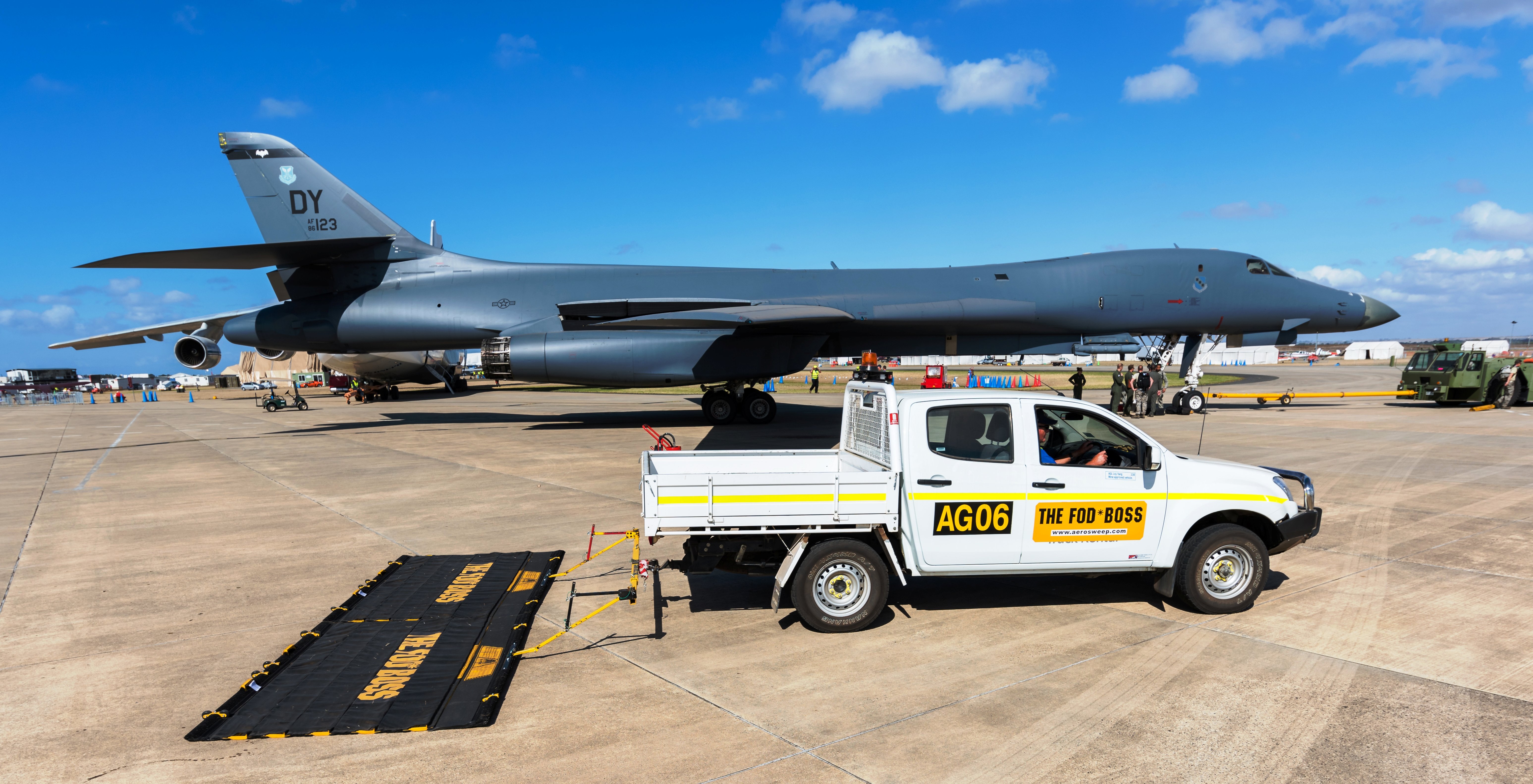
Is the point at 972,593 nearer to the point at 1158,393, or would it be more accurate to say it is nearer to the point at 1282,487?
the point at 1282,487

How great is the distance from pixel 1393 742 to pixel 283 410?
39.0 metres

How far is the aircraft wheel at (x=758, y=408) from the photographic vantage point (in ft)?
68.7

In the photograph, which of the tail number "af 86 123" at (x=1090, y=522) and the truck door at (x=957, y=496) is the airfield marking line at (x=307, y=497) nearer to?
the truck door at (x=957, y=496)

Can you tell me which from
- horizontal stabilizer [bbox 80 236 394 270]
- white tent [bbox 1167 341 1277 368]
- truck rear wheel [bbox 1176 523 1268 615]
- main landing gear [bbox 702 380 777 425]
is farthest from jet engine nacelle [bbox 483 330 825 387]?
white tent [bbox 1167 341 1277 368]

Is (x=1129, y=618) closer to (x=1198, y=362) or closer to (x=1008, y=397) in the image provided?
(x=1008, y=397)

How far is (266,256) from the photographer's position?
64.1ft

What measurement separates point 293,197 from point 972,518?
20831mm

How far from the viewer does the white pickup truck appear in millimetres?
5320

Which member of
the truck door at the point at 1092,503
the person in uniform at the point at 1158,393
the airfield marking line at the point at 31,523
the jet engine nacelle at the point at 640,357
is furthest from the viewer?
the person in uniform at the point at 1158,393

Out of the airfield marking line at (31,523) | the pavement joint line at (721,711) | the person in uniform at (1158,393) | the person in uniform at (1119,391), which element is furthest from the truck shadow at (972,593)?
the person in uniform at (1119,391)

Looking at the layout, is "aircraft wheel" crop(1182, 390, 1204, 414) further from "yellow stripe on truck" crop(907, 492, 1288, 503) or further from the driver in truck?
the driver in truck

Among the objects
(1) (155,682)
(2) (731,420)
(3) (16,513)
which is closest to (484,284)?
(2) (731,420)

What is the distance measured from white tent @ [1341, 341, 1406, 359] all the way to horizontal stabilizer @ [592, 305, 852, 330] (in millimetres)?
120788

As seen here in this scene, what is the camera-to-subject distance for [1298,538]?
19.5ft
